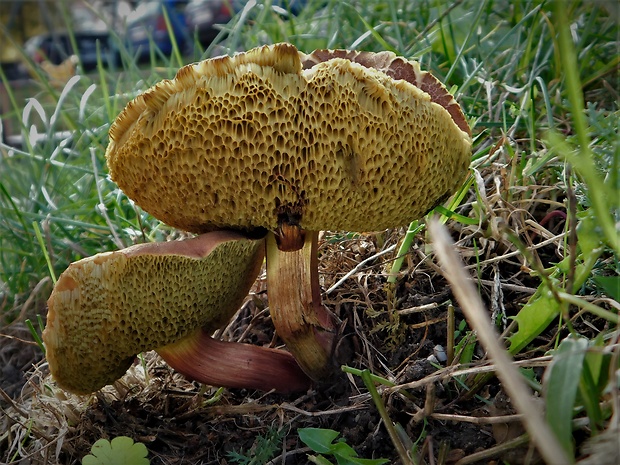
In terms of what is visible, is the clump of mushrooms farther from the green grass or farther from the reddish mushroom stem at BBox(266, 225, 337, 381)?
the green grass

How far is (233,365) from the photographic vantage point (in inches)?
59.4

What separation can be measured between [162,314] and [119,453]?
332 mm

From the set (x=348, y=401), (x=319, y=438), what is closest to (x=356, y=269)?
(x=348, y=401)

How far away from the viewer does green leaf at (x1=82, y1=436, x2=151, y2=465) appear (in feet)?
3.97

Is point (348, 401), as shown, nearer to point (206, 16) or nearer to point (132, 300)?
point (132, 300)

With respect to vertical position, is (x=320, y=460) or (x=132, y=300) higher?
(x=132, y=300)

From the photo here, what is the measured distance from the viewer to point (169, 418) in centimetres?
153

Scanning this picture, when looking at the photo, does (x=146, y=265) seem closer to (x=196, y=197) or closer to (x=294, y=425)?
(x=196, y=197)

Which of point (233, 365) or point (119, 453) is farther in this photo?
point (233, 365)

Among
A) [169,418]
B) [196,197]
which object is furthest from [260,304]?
[196,197]

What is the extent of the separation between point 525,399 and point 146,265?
2.74ft

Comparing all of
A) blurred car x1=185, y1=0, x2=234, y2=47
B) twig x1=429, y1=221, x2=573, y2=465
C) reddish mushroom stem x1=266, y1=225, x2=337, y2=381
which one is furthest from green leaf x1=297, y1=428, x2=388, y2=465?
blurred car x1=185, y1=0, x2=234, y2=47

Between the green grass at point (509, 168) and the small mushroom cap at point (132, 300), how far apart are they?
2.05 ft

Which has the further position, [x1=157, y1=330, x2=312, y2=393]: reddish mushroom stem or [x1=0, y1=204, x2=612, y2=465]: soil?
[x1=157, y1=330, x2=312, y2=393]: reddish mushroom stem
